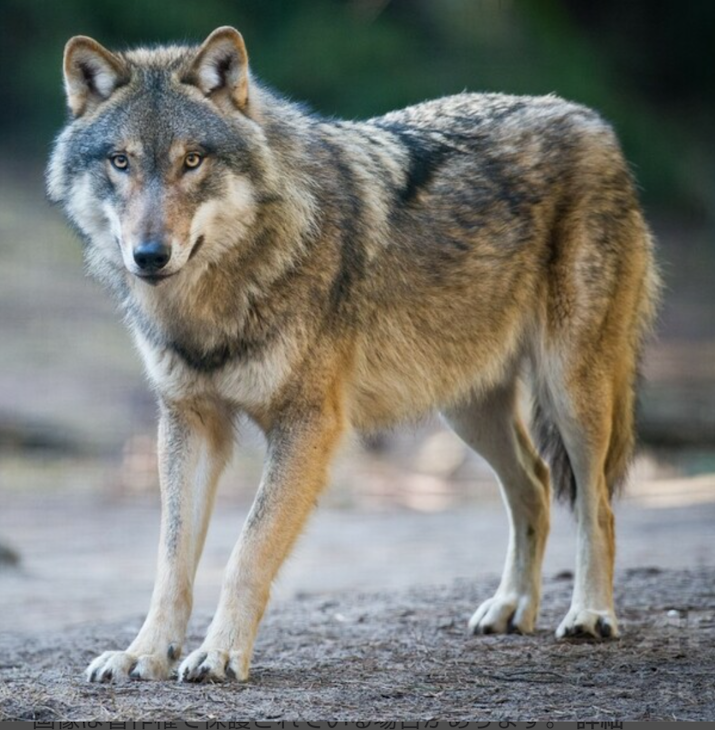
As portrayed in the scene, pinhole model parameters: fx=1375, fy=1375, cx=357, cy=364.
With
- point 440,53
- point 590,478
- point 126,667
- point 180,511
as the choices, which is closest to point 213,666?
point 126,667

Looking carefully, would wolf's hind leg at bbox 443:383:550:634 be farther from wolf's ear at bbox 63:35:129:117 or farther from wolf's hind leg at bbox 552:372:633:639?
wolf's ear at bbox 63:35:129:117

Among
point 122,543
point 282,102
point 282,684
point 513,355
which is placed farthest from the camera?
point 122,543

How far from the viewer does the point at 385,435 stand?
9.94 m

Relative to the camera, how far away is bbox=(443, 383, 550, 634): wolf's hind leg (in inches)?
214

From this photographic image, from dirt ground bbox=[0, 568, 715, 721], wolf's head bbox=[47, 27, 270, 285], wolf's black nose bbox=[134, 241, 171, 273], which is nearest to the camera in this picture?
dirt ground bbox=[0, 568, 715, 721]

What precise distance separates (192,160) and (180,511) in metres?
1.18

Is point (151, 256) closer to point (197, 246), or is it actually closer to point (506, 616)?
point (197, 246)

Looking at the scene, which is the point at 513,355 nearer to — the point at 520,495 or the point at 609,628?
the point at 520,495

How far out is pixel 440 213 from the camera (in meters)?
5.19

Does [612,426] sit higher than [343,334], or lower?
lower

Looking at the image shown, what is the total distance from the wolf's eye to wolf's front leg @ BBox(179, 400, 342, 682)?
979 millimetres

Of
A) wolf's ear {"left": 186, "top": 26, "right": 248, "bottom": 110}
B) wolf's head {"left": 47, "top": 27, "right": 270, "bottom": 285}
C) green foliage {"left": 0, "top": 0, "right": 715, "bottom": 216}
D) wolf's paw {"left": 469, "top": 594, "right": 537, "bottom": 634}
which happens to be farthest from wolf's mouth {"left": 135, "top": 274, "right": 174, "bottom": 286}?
green foliage {"left": 0, "top": 0, "right": 715, "bottom": 216}

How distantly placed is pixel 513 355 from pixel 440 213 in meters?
0.68

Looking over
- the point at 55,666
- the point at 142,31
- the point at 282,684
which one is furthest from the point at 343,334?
the point at 142,31
